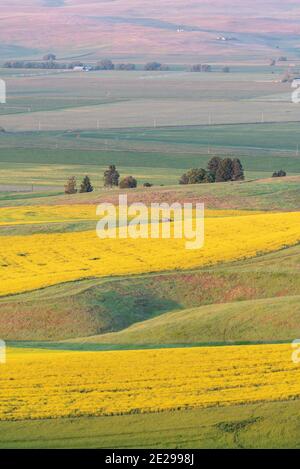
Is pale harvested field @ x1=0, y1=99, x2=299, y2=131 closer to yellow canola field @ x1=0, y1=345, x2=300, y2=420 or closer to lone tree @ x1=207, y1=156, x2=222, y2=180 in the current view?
lone tree @ x1=207, y1=156, x2=222, y2=180

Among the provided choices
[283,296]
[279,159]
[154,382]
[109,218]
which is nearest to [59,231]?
[109,218]

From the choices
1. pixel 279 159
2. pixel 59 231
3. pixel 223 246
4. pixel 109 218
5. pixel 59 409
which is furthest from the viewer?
pixel 279 159

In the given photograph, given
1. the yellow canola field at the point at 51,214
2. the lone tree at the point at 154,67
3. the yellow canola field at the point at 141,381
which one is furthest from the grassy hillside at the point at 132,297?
the lone tree at the point at 154,67

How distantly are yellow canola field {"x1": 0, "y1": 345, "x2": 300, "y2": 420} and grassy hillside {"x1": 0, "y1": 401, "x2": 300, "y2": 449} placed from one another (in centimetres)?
31

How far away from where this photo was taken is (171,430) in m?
20.7

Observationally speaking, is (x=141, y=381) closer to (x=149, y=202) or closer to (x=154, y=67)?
(x=149, y=202)

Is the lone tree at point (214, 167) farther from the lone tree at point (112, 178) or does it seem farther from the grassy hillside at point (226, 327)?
the grassy hillside at point (226, 327)

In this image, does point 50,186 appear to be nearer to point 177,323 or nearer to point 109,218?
point 109,218

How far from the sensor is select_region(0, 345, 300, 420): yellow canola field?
21.8 meters

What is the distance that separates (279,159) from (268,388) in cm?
6762

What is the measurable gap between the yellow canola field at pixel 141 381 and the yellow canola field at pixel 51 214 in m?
25.5

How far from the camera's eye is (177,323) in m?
31.9

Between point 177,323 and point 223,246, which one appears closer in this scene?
point 177,323

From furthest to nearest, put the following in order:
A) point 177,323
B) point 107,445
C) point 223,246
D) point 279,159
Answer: point 279,159 < point 223,246 < point 177,323 < point 107,445
